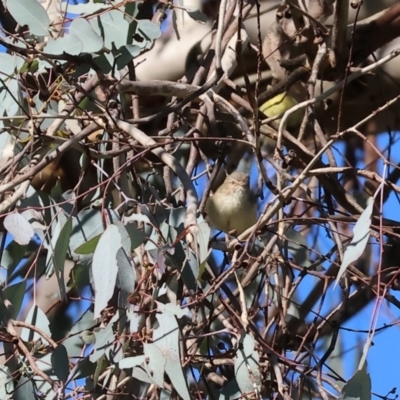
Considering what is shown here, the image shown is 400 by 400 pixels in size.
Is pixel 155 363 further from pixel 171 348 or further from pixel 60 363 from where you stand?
pixel 60 363

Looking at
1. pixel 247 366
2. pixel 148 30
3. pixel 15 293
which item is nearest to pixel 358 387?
pixel 247 366

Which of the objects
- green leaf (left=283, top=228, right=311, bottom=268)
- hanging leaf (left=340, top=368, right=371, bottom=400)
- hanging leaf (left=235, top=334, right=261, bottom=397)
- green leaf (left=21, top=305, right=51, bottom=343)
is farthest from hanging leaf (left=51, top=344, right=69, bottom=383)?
green leaf (left=283, top=228, right=311, bottom=268)

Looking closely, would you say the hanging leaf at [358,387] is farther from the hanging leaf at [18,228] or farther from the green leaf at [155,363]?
the hanging leaf at [18,228]

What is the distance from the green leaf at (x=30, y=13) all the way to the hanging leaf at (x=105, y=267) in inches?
15.1

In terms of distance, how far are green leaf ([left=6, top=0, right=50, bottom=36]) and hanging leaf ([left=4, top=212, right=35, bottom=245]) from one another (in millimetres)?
313

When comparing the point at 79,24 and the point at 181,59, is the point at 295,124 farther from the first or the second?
the point at 79,24

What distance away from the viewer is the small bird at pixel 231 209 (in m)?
2.03

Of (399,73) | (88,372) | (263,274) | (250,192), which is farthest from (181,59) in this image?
(88,372)

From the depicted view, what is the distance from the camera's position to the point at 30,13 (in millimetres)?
1331

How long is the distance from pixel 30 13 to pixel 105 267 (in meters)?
0.47

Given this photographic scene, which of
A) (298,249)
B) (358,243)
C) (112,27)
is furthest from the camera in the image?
(298,249)

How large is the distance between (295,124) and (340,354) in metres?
0.62

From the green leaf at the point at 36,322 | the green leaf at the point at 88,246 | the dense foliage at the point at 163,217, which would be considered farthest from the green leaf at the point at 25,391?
the green leaf at the point at 88,246

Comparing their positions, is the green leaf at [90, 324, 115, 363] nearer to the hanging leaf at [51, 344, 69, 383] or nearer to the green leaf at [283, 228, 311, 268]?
the hanging leaf at [51, 344, 69, 383]
